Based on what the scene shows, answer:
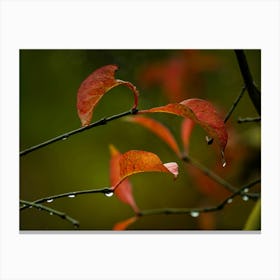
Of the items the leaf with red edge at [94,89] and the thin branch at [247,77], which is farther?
the thin branch at [247,77]

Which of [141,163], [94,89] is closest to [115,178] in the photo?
[141,163]

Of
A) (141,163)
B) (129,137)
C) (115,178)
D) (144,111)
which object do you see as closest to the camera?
(144,111)

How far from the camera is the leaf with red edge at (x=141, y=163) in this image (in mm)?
1249

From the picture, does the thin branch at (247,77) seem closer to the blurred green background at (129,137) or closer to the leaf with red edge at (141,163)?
the leaf with red edge at (141,163)

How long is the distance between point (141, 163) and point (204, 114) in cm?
19

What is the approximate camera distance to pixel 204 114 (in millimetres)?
1171

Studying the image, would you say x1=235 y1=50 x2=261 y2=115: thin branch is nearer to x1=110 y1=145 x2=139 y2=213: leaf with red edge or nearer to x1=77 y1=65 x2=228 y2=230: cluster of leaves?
x1=77 y1=65 x2=228 y2=230: cluster of leaves

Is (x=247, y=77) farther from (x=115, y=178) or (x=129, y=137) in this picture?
(x=129, y=137)

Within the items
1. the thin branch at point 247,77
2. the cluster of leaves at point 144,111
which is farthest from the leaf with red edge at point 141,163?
the thin branch at point 247,77

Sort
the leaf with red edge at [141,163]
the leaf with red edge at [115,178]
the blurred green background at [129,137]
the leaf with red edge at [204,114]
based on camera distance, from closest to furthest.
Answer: the leaf with red edge at [204,114] → the leaf with red edge at [141,163] → the leaf with red edge at [115,178] → the blurred green background at [129,137]

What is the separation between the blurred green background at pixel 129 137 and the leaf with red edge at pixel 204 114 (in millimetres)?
742
